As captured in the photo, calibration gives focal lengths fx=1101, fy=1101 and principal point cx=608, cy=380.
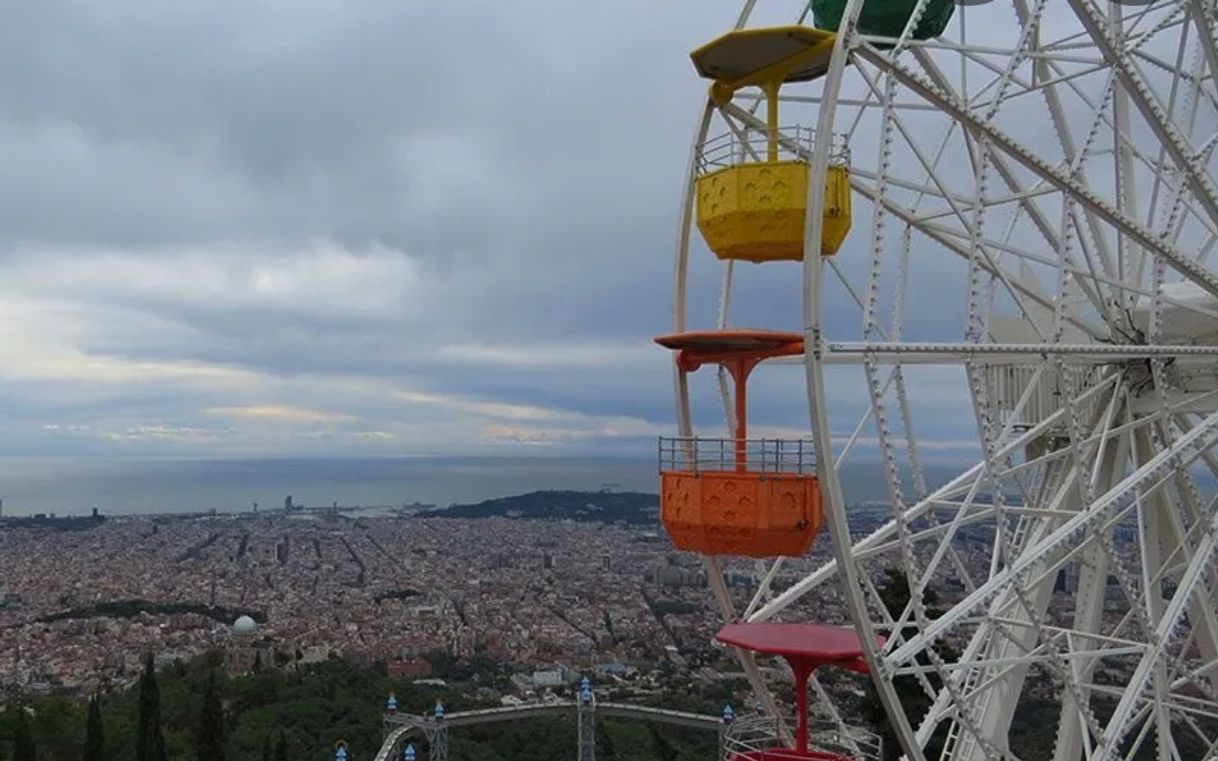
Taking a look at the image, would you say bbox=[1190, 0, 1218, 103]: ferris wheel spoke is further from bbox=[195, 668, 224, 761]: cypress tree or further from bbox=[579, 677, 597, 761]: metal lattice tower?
bbox=[195, 668, 224, 761]: cypress tree

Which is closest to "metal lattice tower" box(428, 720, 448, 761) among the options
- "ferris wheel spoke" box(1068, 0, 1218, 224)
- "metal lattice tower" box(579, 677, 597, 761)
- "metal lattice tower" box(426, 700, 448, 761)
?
"metal lattice tower" box(426, 700, 448, 761)

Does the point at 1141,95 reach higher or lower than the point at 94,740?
higher

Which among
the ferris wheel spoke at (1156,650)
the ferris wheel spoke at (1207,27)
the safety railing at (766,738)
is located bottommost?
the safety railing at (766,738)

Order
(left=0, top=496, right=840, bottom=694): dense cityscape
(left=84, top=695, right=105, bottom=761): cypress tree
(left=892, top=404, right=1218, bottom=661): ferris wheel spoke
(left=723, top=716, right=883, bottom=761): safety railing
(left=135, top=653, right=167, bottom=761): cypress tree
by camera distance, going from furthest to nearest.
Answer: (left=0, top=496, right=840, bottom=694): dense cityscape → (left=135, top=653, right=167, bottom=761): cypress tree → (left=84, top=695, right=105, bottom=761): cypress tree → (left=723, top=716, right=883, bottom=761): safety railing → (left=892, top=404, right=1218, bottom=661): ferris wheel spoke

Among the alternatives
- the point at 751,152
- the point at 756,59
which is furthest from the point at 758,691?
the point at 756,59

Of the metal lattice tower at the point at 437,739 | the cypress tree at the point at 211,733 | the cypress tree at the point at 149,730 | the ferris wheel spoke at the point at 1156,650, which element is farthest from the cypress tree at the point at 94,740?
the ferris wheel spoke at the point at 1156,650

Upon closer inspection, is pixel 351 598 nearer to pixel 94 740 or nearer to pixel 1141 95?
pixel 94 740

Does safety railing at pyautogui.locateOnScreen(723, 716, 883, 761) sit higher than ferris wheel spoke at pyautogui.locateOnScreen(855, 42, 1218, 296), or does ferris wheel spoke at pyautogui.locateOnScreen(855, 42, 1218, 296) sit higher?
ferris wheel spoke at pyautogui.locateOnScreen(855, 42, 1218, 296)

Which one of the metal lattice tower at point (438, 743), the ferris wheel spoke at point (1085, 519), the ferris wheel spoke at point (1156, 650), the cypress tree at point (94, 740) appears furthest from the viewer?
the cypress tree at point (94, 740)

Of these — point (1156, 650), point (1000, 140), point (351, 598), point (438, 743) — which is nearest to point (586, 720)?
point (438, 743)

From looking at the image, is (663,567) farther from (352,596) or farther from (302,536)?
(302,536)

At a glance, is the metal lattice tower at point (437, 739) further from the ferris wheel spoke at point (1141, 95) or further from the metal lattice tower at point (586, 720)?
the ferris wheel spoke at point (1141, 95)
